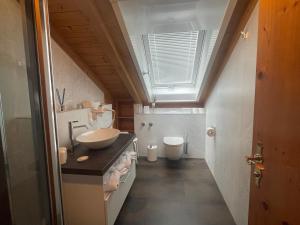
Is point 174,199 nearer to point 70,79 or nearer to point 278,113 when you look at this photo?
point 278,113

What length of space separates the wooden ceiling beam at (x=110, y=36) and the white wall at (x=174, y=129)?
39.9 inches

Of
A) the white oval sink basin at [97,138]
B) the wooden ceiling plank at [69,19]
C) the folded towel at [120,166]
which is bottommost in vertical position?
the folded towel at [120,166]

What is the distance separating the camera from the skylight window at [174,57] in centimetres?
245

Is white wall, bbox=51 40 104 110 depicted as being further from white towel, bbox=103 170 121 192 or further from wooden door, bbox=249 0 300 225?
wooden door, bbox=249 0 300 225

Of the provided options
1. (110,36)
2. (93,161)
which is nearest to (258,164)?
(93,161)

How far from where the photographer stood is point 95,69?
9.08 feet

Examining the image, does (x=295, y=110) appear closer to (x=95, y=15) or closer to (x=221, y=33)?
(x=221, y=33)

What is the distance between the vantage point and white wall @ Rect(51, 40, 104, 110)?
2066 mm

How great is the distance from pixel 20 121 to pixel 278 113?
1185mm

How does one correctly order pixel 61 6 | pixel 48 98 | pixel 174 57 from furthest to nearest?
pixel 174 57 → pixel 61 6 → pixel 48 98

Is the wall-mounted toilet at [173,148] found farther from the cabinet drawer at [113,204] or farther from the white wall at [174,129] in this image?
the cabinet drawer at [113,204]

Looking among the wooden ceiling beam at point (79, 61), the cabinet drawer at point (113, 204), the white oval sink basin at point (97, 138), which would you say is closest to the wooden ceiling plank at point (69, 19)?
the wooden ceiling beam at point (79, 61)

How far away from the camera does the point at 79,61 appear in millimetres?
2475

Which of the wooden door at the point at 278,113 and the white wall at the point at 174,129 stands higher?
the wooden door at the point at 278,113
